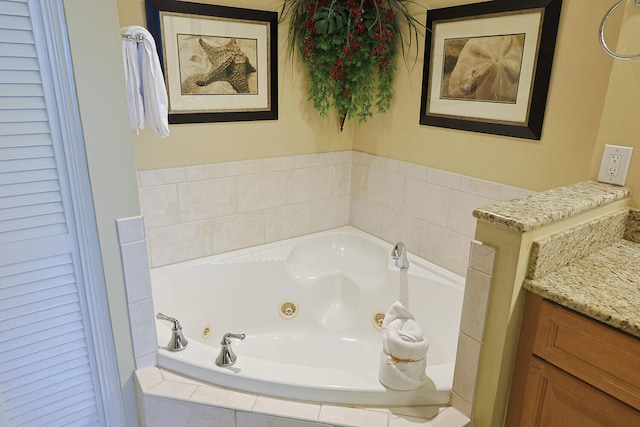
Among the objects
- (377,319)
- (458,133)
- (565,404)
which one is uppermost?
(458,133)

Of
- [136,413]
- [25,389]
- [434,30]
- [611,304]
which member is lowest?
[136,413]

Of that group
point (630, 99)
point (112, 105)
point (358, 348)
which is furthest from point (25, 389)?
point (630, 99)

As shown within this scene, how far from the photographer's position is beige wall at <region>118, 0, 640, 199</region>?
1.65 metres

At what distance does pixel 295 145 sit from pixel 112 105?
1.39m

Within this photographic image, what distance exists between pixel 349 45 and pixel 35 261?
5.89 ft

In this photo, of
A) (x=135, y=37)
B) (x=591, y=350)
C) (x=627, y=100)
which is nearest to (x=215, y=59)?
(x=135, y=37)

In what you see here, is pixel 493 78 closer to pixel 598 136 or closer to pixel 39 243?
pixel 598 136

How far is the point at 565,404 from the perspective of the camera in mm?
1199

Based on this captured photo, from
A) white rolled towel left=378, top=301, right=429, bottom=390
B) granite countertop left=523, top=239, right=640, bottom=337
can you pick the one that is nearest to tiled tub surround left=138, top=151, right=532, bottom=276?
granite countertop left=523, top=239, right=640, bottom=337

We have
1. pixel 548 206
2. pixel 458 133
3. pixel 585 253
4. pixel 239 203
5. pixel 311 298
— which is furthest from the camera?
pixel 311 298

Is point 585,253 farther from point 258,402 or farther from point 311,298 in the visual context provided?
point 311,298

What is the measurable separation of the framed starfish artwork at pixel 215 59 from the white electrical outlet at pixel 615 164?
1.66 m

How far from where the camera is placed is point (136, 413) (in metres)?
1.68

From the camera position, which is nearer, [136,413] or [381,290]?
[136,413]
